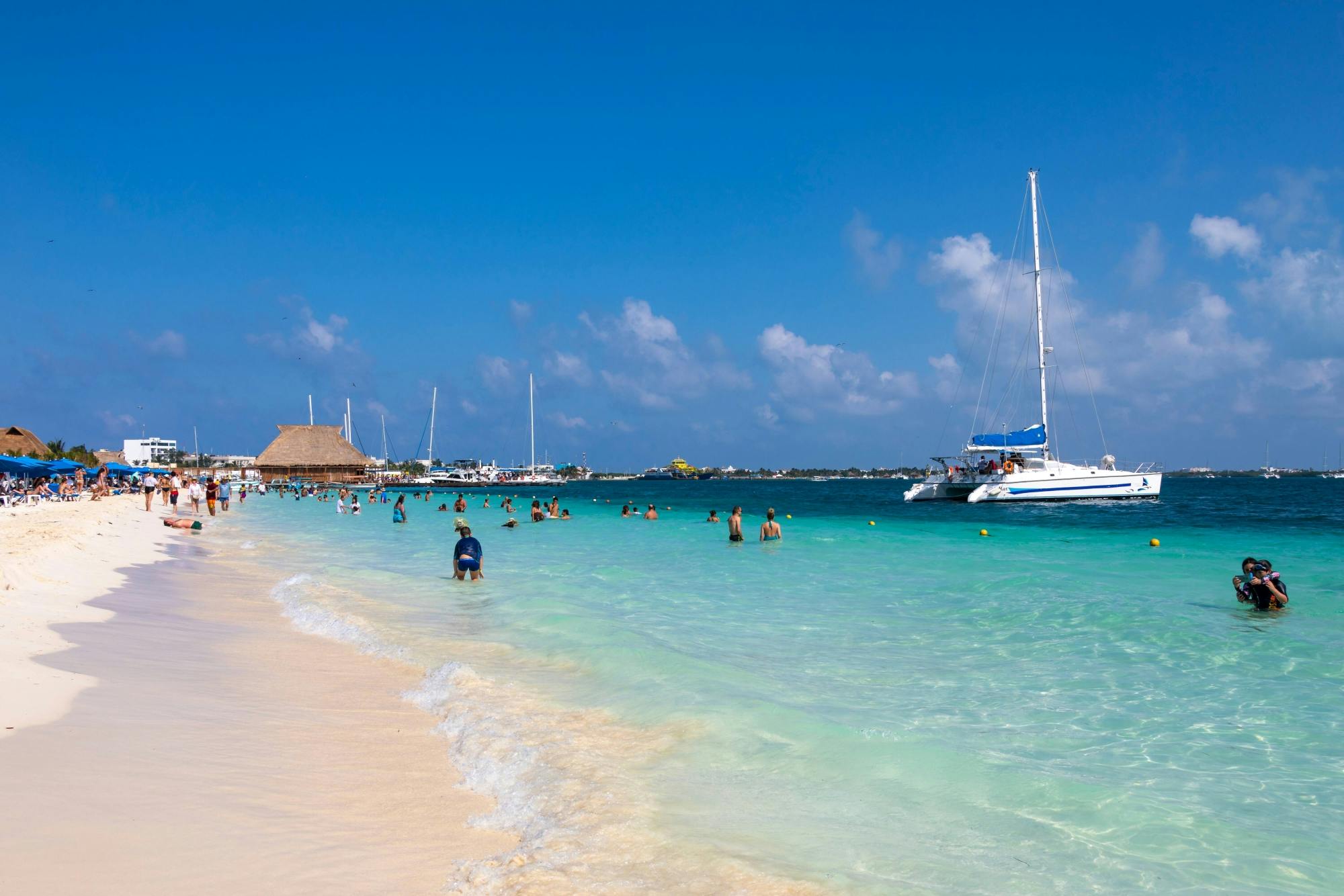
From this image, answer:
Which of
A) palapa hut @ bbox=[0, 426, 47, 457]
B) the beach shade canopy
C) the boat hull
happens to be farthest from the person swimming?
palapa hut @ bbox=[0, 426, 47, 457]

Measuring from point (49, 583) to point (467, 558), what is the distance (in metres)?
6.41

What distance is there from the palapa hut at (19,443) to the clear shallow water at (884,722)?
47.3 m

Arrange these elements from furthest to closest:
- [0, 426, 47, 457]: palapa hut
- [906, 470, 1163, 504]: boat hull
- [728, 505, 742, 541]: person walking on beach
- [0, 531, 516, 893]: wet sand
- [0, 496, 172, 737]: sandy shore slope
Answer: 1. [0, 426, 47, 457]: palapa hut
2. [906, 470, 1163, 504]: boat hull
3. [728, 505, 742, 541]: person walking on beach
4. [0, 496, 172, 737]: sandy shore slope
5. [0, 531, 516, 893]: wet sand

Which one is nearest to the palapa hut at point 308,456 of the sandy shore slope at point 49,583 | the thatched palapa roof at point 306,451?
the thatched palapa roof at point 306,451

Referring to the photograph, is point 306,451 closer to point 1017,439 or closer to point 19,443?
point 19,443

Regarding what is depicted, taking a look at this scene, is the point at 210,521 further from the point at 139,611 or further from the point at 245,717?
the point at 245,717

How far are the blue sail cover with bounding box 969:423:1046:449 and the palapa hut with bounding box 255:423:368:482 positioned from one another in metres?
68.7

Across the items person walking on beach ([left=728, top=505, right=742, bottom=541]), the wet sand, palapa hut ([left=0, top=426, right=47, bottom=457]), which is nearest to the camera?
the wet sand

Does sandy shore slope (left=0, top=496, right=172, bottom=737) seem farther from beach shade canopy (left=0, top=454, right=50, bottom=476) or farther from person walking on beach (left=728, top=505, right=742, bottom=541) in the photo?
person walking on beach (left=728, top=505, right=742, bottom=541)

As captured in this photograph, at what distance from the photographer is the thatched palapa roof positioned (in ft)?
287

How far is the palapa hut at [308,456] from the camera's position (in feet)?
287

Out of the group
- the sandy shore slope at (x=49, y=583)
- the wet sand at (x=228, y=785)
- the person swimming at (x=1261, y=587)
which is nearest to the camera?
the wet sand at (x=228, y=785)

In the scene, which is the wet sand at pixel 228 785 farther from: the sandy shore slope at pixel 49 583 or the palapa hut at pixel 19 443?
the palapa hut at pixel 19 443

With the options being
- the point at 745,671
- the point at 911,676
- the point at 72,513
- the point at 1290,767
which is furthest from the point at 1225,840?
the point at 72,513
